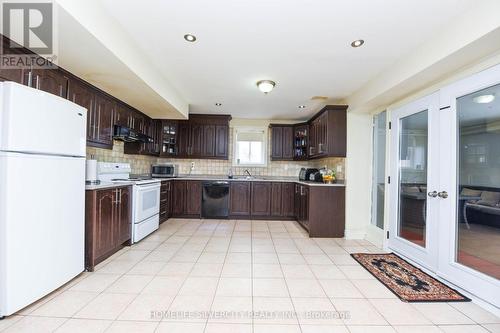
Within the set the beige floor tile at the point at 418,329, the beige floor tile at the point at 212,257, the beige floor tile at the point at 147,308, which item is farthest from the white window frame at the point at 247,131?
the beige floor tile at the point at 418,329

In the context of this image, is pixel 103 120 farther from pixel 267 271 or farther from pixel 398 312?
pixel 398 312

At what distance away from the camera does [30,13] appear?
1.73 meters

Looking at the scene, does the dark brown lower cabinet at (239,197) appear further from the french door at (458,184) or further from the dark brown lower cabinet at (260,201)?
the french door at (458,184)

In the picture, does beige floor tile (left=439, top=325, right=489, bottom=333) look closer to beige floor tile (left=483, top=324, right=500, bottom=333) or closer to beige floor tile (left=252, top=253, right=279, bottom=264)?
beige floor tile (left=483, top=324, right=500, bottom=333)

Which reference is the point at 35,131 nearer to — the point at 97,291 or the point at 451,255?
the point at 97,291

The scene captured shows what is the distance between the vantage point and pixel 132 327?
170 cm

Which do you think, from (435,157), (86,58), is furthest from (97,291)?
(435,157)

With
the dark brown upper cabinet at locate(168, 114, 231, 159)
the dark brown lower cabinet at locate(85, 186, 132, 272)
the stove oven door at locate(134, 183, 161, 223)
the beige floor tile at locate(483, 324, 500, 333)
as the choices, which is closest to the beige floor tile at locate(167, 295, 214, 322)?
the dark brown lower cabinet at locate(85, 186, 132, 272)

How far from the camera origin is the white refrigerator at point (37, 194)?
1.68 metres

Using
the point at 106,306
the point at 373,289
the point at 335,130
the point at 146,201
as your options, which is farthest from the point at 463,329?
the point at 146,201

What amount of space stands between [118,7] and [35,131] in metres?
1.19

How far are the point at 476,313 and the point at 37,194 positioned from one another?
3.65 m

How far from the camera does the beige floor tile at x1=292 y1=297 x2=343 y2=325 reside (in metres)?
1.81

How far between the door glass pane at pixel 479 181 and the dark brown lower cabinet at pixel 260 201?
11.2 feet
